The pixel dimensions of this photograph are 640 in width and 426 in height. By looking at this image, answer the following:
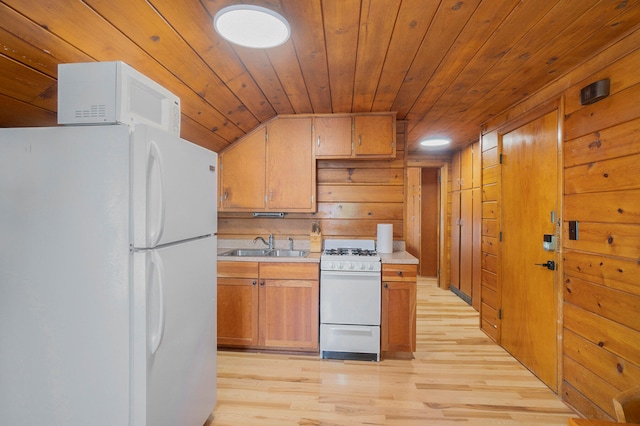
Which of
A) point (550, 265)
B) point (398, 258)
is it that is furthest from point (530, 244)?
point (398, 258)

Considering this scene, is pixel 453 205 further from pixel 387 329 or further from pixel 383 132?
pixel 387 329

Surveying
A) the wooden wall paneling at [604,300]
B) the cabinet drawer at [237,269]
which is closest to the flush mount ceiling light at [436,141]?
the wooden wall paneling at [604,300]

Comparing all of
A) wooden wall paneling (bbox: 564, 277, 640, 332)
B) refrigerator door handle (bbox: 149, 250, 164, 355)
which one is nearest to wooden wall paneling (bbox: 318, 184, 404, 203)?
wooden wall paneling (bbox: 564, 277, 640, 332)

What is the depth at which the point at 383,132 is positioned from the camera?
3004 mm

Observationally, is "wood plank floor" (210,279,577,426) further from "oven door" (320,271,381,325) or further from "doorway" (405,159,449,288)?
"doorway" (405,159,449,288)

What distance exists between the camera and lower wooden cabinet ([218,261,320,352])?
2752 mm

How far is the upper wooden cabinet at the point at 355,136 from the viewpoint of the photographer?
3.00 meters

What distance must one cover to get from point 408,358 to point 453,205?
10.1 feet

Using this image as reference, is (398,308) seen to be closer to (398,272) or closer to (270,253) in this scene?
(398,272)

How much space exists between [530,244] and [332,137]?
2053mm

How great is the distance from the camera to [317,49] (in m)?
1.82

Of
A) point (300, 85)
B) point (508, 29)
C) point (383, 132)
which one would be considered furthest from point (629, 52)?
point (300, 85)

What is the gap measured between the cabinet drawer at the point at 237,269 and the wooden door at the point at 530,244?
2435mm

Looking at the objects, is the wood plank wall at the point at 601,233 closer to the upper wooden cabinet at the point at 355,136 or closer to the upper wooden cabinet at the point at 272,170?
the upper wooden cabinet at the point at 355,136
